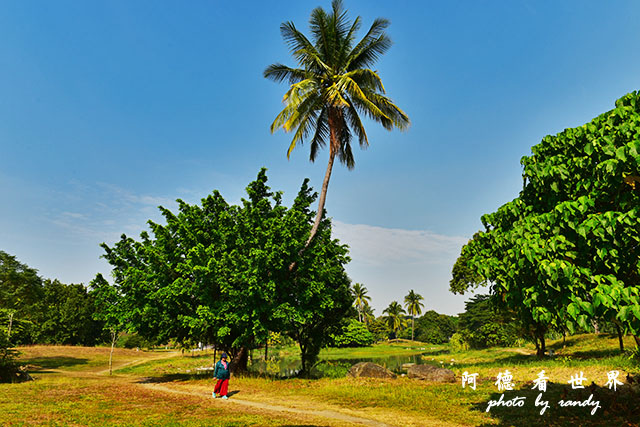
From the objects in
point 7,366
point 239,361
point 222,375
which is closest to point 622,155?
point 222,375

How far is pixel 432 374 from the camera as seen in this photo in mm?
19641

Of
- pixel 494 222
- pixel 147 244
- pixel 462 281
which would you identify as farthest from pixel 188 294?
pixel 462 281

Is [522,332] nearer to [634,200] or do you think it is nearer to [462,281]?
[462,281]

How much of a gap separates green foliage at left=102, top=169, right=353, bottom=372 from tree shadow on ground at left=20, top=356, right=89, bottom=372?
2380 centimetres

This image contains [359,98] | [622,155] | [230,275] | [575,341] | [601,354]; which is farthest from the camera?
[575,341]

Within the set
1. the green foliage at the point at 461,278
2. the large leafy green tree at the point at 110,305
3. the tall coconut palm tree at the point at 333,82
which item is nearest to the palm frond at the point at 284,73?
the tall coconut palm tree at the point at 333,82

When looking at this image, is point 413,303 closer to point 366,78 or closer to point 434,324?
point 434,324

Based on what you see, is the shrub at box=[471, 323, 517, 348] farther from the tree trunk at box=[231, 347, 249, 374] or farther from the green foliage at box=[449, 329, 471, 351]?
the tree trunk at box=[231, 347, 249, 374]

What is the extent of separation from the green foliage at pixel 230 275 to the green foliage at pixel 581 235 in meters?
12.6

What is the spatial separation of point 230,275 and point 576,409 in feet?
49.6

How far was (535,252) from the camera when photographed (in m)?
6.68

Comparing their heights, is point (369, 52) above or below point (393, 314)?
above

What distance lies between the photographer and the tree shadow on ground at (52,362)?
3750cm

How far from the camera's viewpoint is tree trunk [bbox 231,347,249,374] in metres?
22.0
